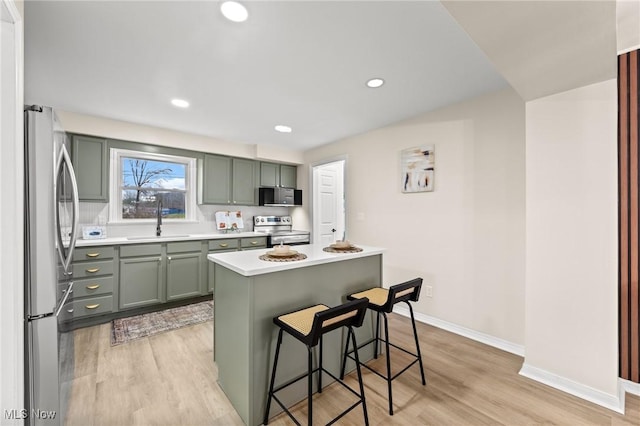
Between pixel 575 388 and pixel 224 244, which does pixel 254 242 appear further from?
pixel 575 388

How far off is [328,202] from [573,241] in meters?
3.58

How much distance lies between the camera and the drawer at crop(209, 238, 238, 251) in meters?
3.76

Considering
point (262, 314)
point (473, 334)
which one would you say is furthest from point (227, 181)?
point (473, 334)

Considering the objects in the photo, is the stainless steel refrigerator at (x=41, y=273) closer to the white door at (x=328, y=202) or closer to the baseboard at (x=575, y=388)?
the baseboard at (x=575, y=388)

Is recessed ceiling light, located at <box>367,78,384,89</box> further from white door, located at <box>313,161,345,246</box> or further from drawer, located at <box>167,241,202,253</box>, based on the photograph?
drawer, located at <box>167,241,202,253</box>

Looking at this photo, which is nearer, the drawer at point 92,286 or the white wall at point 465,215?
the white wall at point 465,215

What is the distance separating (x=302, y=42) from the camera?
1791 millimetres

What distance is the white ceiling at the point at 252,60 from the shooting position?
154 cm

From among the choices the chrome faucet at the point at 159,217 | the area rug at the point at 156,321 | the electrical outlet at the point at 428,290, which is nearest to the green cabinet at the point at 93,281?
the area rug at the point at 156,321

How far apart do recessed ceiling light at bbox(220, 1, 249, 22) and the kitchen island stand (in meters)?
1.47

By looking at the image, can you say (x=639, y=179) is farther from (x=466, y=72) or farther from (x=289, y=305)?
(x=289, y=305)

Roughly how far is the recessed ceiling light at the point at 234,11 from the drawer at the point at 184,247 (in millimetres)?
2799
